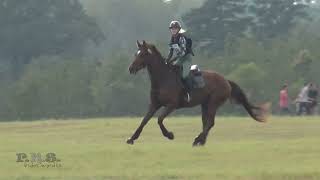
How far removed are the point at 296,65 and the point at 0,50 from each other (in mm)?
28401

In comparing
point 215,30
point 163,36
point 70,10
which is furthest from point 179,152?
point 163,36

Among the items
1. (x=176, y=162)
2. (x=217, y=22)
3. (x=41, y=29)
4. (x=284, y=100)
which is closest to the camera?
(x=176, y=162)

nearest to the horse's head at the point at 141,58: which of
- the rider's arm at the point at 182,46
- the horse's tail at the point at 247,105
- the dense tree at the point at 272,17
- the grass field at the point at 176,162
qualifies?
the rider's arm at the point at 182,46

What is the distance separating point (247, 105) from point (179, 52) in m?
3.28

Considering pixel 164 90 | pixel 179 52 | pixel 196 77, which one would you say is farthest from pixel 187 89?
pixel 179 52

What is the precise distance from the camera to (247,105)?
885 inches

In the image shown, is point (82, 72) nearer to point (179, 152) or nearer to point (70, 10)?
point (70, 10)

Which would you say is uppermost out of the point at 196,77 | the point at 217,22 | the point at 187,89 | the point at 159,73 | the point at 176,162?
the point at 217,22

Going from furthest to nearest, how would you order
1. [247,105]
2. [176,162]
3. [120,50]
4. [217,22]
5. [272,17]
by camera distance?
[272,17] → [217,22] → [120,50] → [247,105] → [176,162]

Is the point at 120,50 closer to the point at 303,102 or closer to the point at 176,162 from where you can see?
the point at 303,102

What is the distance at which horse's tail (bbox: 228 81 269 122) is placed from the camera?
2208 cm

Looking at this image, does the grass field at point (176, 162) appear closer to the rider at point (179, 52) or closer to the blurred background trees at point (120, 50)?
the rider at point (179, 52)

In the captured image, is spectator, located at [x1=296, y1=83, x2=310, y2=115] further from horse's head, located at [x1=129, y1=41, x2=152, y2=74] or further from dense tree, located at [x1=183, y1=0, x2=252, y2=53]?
dense tree, located at [x1=183, y1=0, x2=252, y2=53]

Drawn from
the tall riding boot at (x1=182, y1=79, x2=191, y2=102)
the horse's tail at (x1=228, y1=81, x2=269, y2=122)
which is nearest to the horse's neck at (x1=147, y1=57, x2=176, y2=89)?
the tall riding boot at (x1=182, y1=79, x2=191, y2=102)
